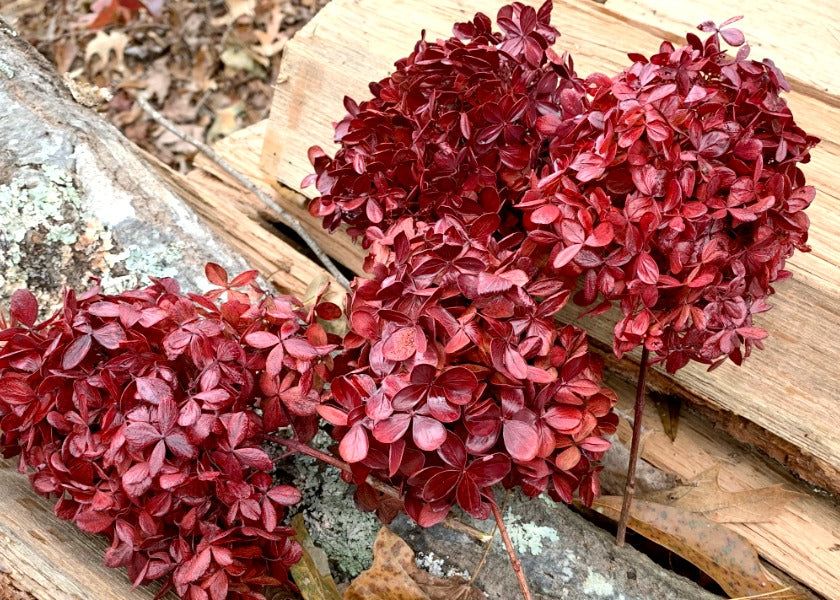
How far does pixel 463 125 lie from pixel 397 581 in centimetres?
85

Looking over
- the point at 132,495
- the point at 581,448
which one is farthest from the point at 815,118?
the point at 132,495

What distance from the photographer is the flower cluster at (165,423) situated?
4.18 feet

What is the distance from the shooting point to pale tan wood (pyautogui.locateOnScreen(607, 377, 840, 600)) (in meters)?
1.68

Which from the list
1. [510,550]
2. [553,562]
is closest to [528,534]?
[553,562]

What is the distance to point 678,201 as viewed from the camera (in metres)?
1.31

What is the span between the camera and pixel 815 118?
6.23 ft

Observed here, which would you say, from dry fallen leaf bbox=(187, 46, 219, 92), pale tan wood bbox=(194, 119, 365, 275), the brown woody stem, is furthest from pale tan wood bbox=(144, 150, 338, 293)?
dry fallen leaf bbox=(187, 46, 219, 92)

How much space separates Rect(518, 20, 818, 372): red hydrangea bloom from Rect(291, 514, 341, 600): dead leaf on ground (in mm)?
719

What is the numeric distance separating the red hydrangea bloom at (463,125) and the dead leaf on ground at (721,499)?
2.30 feet

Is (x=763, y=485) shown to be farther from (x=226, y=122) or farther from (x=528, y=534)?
(x=226, y=122)

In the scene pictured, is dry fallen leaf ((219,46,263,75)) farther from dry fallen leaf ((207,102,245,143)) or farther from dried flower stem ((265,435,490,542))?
dried flower stem ((265,435,490,542))

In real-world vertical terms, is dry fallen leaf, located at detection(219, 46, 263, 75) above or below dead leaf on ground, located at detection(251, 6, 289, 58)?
below

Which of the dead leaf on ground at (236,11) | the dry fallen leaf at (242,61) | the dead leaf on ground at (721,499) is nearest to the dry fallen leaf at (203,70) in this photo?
the dry fallen leaf at (242,61)

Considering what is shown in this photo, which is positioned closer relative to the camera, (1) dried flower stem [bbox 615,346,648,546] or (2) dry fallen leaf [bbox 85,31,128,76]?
(1) dried flower stem [bbox 615,346,648,546]
